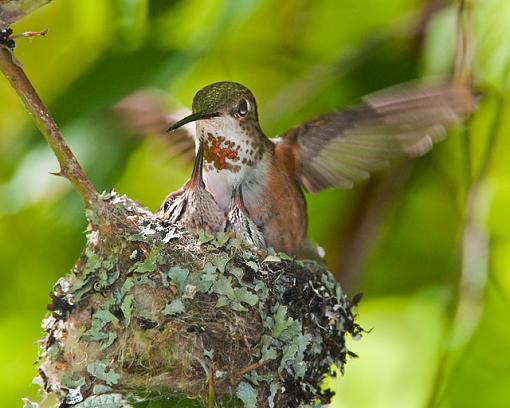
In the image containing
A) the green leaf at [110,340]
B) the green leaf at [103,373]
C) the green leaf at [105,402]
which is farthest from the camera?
the green leaf at [110,340]

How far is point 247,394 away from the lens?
3297 millimetres

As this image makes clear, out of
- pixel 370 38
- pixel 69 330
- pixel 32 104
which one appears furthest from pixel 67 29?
Answer: pixel 32 104

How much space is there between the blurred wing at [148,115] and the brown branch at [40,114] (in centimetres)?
170

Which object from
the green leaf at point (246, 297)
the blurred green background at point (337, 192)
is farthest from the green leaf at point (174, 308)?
the blurred green background at point (337, 192)

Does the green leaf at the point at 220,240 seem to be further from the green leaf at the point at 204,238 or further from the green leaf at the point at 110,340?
the green leaf at the point at 110,340

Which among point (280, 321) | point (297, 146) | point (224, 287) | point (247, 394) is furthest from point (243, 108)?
point (247, 394)

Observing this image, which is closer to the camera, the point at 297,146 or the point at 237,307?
the point at 237,307

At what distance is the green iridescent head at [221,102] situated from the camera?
3967 mm

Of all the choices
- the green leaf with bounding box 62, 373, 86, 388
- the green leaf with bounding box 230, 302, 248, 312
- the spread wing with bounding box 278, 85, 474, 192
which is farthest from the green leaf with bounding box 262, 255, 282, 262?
the green leaf with bounding box 62, 373, 86, 388

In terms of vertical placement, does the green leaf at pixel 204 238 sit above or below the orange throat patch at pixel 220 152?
below

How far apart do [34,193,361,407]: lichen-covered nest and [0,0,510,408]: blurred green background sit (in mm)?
860

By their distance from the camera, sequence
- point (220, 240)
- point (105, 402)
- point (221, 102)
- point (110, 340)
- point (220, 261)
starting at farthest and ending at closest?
point (221, 102), point (220, 240), point (220, 261), point (110, 340), point (105, 402)

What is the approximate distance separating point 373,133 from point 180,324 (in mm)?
1253

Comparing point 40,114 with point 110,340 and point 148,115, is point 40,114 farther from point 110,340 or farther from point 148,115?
point 148,115
